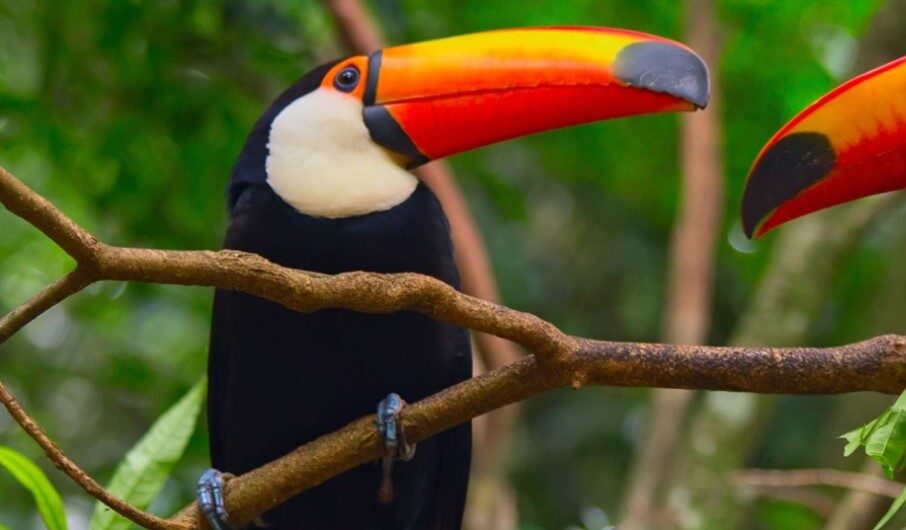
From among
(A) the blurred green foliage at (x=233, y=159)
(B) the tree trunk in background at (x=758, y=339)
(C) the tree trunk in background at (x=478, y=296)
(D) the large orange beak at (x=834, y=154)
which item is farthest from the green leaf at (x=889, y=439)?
(A) the blurred green foliage at (x=233, y=159)

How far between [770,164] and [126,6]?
7.35 feet

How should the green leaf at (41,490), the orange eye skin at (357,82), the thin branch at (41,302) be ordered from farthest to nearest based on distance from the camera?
the orange eye skin at (357,82) < the green leaf at (41,490) < the thin branch at (41,302)

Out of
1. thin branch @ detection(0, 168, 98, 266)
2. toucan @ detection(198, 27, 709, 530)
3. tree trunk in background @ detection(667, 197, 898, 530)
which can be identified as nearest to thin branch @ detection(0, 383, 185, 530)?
thin branch @ detection(0, 168, 98, 266)

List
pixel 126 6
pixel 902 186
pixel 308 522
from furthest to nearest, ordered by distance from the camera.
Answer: pixel 126 6 → pixel 308 522 → pixel 902 186

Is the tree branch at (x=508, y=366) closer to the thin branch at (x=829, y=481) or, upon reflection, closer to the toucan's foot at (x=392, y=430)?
the toucan's foot at (x=392, y=430)

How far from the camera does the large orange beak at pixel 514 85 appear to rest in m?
2.91

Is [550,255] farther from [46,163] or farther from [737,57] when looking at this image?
[46,163]

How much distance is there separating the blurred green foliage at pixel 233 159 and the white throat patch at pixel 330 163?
104cm

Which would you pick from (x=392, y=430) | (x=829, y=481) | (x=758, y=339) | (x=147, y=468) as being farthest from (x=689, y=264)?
(x=147, y=468)

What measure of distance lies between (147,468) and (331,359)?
21.8 inches

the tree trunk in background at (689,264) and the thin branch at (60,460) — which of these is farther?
the tree trunk in background at (689,264)

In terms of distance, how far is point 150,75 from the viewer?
4.36 metres

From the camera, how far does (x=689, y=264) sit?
181 inches

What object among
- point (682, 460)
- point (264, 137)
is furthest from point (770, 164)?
point (682, 460)
